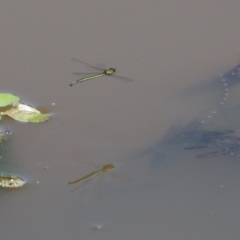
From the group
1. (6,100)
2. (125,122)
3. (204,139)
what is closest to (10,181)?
(6,100)

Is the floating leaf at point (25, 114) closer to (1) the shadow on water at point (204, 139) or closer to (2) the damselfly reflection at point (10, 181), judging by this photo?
(2) the damselfly reflection at point (10, 181)

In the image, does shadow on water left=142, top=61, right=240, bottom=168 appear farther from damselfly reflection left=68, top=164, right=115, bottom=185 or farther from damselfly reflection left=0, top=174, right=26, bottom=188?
damselfly reflection left=0, top=174, right=26, bottom=188

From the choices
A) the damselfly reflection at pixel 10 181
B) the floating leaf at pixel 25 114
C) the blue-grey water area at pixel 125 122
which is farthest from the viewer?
the floating leaf at pixel 25 114

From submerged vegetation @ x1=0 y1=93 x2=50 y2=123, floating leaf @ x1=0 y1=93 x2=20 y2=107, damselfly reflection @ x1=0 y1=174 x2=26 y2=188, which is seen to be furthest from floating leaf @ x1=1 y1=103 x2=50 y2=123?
damselfly reflection @ x1=0 y1=174 x2=26 y2=188

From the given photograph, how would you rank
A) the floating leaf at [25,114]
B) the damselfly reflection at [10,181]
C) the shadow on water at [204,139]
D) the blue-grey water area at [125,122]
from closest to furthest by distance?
the blue-grey water area at [125,122]
the damselfly reflection at [10,181]
the shadow on water at [204,139]
the floating leaf at [25,114]

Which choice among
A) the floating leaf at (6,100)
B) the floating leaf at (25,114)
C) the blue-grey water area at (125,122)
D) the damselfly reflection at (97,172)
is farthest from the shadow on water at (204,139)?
the floating leaf at (6,100)

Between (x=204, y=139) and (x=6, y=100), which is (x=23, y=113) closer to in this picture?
(x=6, y=100)
